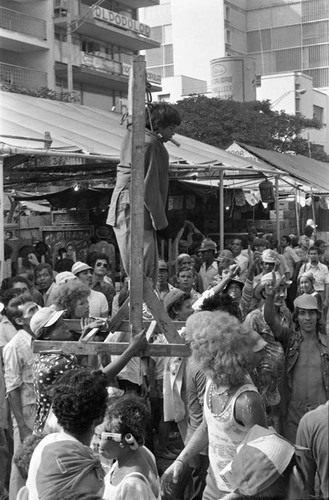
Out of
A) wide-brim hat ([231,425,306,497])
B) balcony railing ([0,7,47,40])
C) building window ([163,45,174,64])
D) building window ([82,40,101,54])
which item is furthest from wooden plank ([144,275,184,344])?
building window ([163,45,174,64])

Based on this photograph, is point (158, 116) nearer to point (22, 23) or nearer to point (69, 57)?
point (22, 23)

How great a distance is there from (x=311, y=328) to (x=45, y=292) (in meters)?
3.98

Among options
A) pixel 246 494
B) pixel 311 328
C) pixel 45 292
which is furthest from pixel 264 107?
pixel 246 494

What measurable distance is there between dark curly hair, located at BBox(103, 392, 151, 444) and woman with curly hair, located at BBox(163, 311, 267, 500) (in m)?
0.43

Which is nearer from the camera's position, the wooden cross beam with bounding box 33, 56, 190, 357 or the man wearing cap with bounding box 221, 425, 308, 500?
the man wearing cap with bounding box 221, 425, 308, 500

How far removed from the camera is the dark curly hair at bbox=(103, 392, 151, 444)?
3719 millimetres

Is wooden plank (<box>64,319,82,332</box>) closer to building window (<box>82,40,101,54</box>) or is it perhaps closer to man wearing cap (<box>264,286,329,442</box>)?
man wearing cap (<box>264,286,329,442</box>)

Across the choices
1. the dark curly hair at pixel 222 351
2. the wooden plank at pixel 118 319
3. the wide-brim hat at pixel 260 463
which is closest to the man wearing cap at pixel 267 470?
the wide-brim hat at pixel 260 463

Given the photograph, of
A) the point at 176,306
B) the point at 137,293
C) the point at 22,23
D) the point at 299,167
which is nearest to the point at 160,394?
the point at 176,306

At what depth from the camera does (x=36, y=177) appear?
46.6 ft

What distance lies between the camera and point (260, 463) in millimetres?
2730

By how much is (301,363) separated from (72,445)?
3028 millimetres

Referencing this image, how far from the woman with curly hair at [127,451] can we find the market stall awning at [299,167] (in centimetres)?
1621

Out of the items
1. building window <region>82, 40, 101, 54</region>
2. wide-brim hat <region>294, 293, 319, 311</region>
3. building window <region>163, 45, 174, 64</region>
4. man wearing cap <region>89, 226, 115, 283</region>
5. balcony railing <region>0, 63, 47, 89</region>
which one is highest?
building window <region>163, 45, 174, 64</region>
